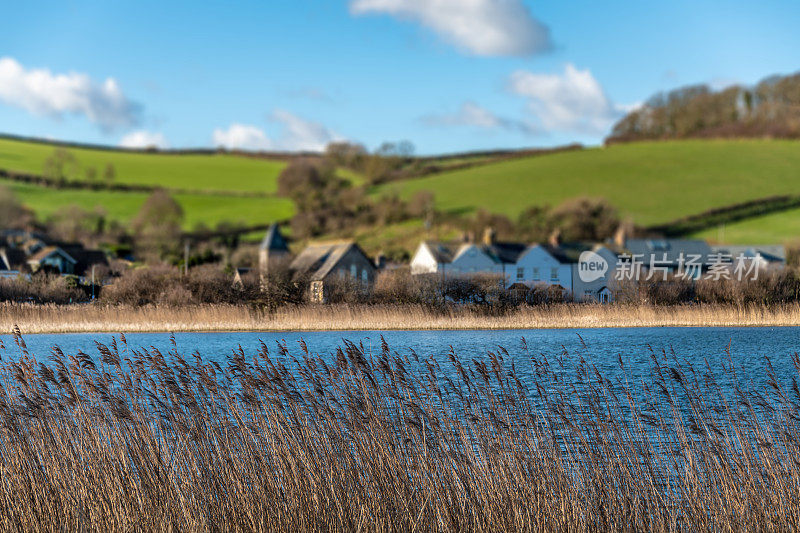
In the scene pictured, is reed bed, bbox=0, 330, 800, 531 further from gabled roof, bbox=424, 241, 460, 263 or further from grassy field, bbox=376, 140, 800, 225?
grassy field, bbox=376, 140, 800, 225

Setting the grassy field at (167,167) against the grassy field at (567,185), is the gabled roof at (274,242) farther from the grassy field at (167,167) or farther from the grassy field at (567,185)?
the grassy field at (167,167)

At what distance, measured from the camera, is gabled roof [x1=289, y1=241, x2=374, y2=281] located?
224 ft

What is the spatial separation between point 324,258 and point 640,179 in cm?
6338

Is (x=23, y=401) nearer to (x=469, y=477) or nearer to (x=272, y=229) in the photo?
(x=469, y=477)

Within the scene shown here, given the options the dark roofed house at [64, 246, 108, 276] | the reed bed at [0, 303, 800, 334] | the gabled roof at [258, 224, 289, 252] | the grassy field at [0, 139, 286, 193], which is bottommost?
the reed bed at [0, 303, 800, 334]

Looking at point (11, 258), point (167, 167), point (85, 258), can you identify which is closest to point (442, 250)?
point (85, 258)

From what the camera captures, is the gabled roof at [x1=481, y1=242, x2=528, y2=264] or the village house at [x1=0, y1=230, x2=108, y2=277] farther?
the gabled roof at [x1=481, y1=242, x2=528, y2=264]

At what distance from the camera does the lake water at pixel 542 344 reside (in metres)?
29.1

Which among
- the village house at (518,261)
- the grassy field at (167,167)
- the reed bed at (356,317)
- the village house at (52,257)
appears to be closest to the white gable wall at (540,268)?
the village house at (518,261)

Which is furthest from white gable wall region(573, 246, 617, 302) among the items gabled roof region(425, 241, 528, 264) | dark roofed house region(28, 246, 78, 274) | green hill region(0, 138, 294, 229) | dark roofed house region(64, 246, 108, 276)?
green hill region(0, 138, 294, 229)

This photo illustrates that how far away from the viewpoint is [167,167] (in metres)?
162

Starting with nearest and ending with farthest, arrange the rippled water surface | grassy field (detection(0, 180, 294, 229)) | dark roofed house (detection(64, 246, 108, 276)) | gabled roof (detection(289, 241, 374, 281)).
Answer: the rippled water surface → gabled roof (detection(289, 241, 374, 281)) → dark roofed house (detection(64, 246, 108, 276)) → grassy field (detection(0, 180, 294, 229))

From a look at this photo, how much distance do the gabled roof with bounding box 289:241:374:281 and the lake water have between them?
2676 centimetres

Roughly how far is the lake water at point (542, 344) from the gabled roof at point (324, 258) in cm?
2676
